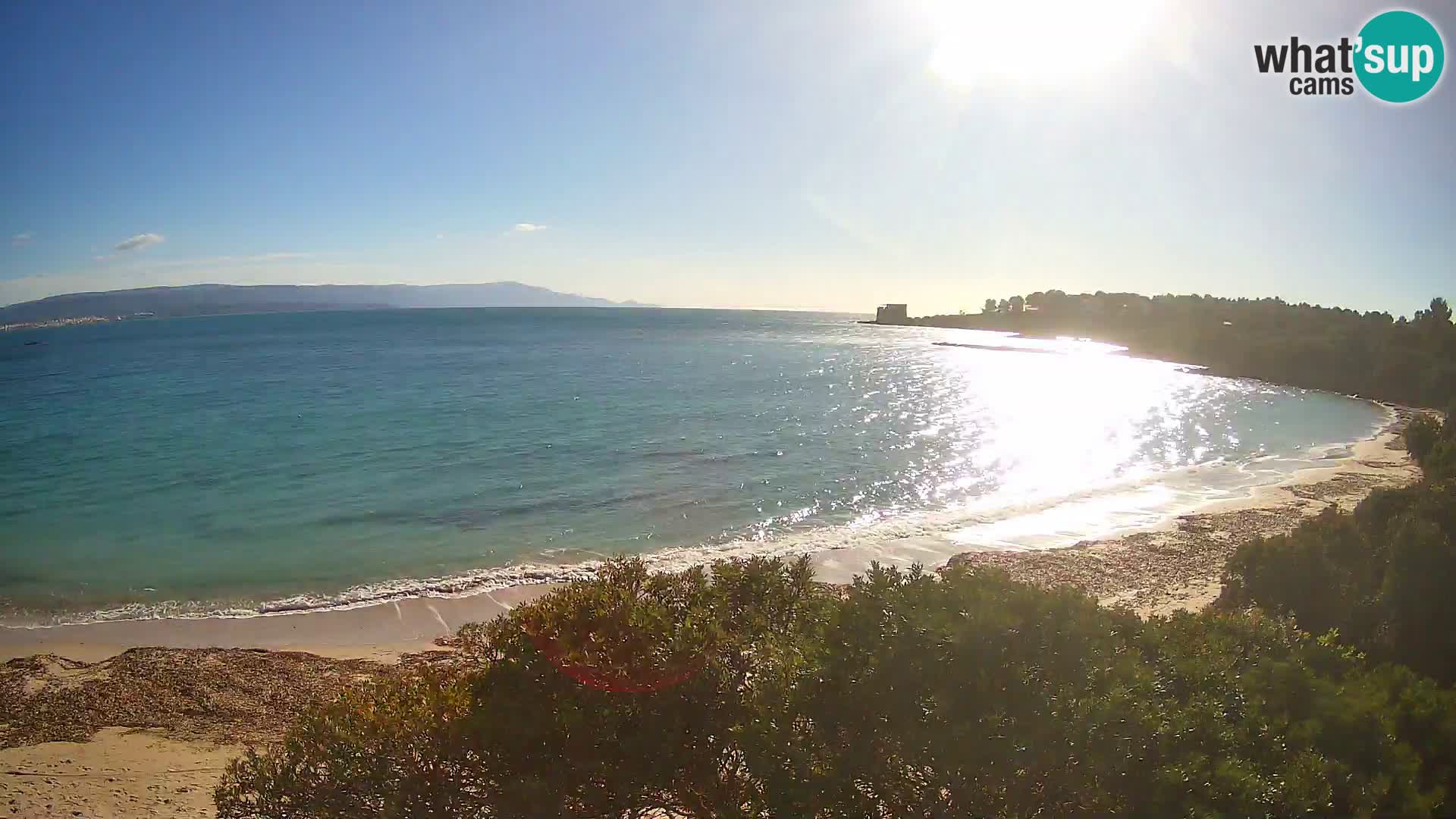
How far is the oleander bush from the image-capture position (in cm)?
445

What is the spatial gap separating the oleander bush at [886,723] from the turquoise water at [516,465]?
10.4 meters

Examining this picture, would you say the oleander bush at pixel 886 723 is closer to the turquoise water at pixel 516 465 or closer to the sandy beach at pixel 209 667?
the sandy beach at pixel 209 667

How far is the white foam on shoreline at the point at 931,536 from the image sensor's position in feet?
46.3

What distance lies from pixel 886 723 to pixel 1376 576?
8564 mm

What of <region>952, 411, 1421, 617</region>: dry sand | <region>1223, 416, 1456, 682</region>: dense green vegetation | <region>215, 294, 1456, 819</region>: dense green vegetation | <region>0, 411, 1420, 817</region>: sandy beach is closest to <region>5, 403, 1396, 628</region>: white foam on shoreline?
<region>0, 411, 1420, 817</region>: sandy beach

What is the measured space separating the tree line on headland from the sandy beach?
137 inches

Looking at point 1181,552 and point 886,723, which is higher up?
point 886,723

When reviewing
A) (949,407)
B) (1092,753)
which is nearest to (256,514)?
(1092,753)

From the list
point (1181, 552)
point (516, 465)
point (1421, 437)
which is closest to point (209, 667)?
point (516, 465)

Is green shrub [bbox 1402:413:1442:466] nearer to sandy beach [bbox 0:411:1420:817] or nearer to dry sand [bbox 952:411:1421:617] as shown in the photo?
dry sand [bbox 952:411:1421:617]

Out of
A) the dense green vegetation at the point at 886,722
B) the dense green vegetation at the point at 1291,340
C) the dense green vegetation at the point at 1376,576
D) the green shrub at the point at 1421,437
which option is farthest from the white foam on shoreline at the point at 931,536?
the dense green vegetation at the point at 1291,340

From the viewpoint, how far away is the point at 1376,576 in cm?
930

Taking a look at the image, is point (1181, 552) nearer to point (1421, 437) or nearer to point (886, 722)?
point (886, 722)

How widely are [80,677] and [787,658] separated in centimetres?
1186
